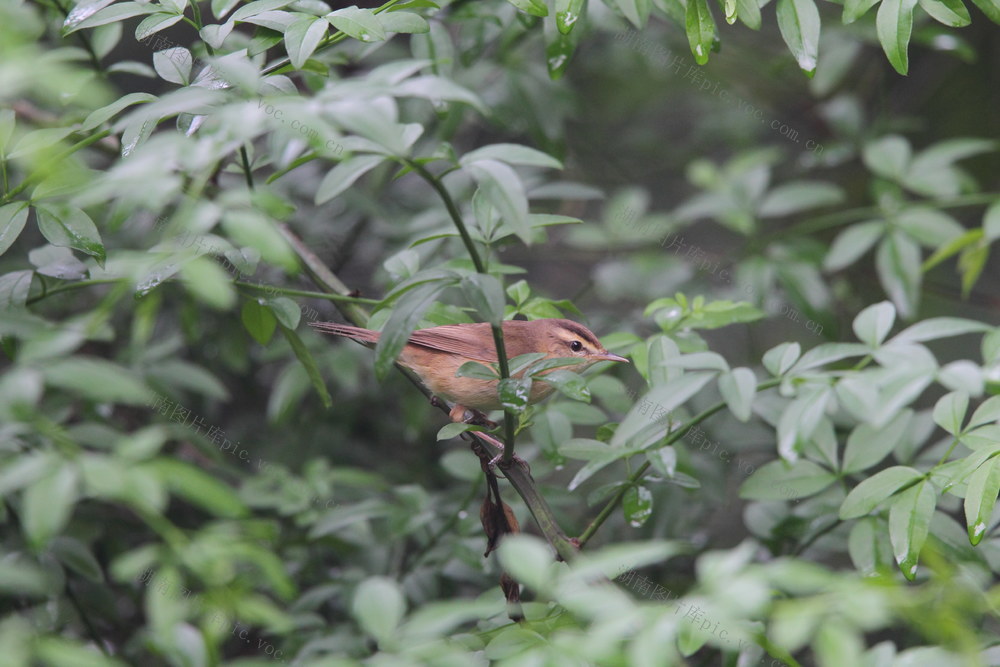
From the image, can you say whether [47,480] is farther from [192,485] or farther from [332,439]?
[332,439]

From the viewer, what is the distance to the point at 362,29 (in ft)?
7.63

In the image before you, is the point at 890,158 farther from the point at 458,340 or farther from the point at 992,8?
the point at 458,340

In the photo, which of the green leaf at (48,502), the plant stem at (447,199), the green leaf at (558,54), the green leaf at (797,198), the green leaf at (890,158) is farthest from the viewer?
the green leaf at (797,198)

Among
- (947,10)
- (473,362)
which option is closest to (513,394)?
(473,362)

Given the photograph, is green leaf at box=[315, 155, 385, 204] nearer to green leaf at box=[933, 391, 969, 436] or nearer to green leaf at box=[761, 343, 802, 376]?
green leaf at box=[761, 343, 802, 376]

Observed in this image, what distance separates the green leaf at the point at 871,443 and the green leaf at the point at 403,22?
1924mm

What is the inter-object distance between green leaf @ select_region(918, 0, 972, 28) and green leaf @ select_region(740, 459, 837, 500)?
147 centimetres

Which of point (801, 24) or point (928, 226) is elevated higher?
point (801, 24)

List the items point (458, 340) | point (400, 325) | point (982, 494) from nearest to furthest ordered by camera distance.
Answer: point (400, 325) < point (982, 494) < point (458, 340)

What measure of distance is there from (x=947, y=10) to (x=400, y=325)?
1.87m

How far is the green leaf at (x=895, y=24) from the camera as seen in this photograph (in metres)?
2.38

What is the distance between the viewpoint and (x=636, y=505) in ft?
8.87

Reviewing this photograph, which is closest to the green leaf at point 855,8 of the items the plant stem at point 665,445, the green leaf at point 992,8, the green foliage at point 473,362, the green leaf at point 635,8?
the green foliage at point 473,362

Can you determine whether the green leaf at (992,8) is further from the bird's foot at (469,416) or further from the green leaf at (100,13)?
the green leaf at (100,13)
